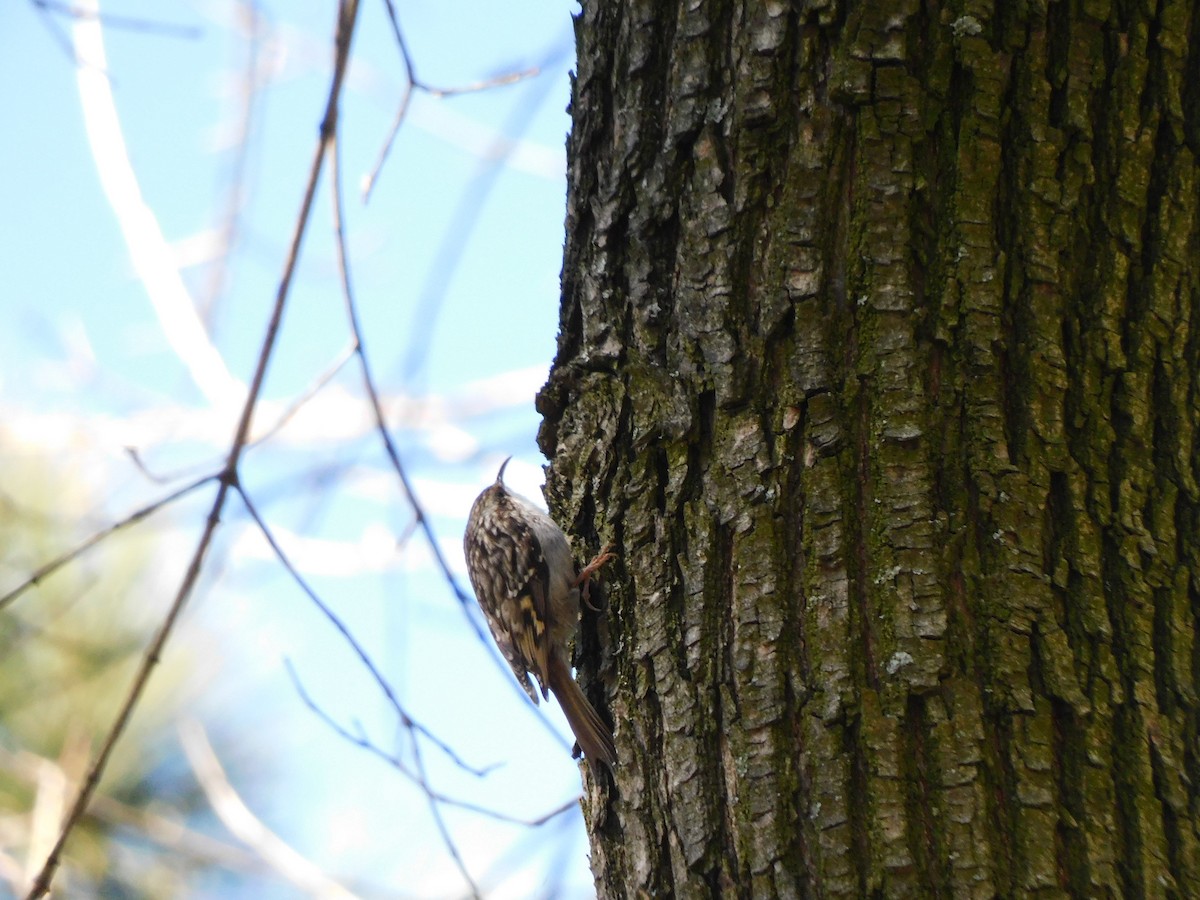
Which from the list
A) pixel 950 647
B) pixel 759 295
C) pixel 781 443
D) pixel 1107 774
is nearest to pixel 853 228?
pixel 759 295

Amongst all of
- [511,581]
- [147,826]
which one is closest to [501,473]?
[511,581]

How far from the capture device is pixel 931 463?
1464mm

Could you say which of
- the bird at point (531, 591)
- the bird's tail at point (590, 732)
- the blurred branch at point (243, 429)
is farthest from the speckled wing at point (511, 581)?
the blurred branch at point (243, 429)

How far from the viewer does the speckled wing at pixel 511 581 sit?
2.78 metres

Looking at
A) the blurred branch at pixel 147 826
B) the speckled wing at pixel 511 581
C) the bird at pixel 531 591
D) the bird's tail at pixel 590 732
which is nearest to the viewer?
the bird's tail at pixel 590 732

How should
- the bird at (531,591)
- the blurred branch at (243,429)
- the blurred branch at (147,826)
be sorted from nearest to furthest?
1. the blurred branch at (243,429)
2. the bird at (531,591)
3. the blurred branch at (147,826)

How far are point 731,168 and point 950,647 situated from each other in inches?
26.4

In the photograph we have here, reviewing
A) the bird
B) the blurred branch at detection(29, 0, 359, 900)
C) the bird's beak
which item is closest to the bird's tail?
the bird

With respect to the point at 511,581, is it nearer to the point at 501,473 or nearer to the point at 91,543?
the point at 501,473

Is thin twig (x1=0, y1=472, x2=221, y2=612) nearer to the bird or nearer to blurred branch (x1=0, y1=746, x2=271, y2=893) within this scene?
the bird

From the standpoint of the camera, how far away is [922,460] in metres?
1.46

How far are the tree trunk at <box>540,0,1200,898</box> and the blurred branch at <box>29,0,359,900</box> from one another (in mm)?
463

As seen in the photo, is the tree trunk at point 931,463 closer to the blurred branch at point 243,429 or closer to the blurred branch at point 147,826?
the blurred branch at point 243,429

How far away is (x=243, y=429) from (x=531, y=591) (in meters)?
1.27
